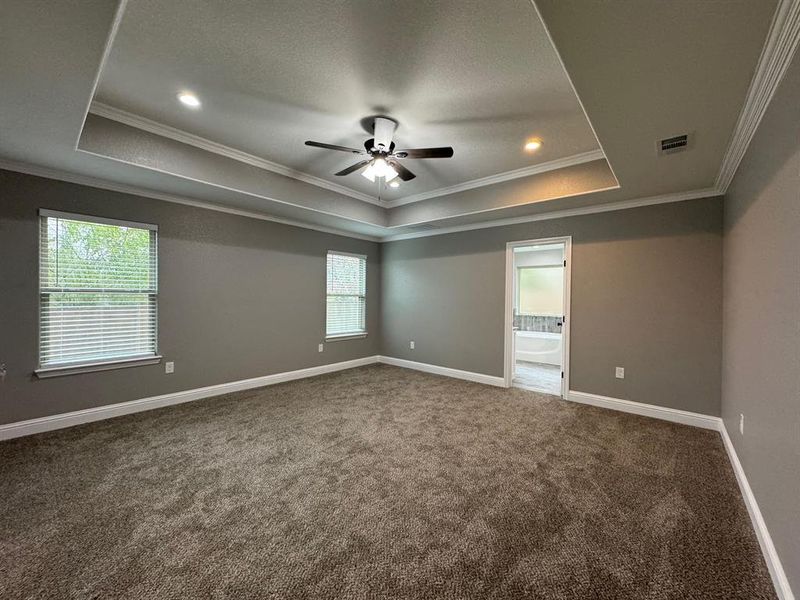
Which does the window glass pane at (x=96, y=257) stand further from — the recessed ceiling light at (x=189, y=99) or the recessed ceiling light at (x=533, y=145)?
the recessed ceiling light at (x=533, y=145)

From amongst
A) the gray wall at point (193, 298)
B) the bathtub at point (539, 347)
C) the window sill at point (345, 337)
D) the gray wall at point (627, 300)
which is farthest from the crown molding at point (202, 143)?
the bathtub at point (539, 347)

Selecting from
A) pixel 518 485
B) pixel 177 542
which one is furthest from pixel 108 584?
pixel 518 485

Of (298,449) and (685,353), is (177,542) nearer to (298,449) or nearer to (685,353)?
(298,449)

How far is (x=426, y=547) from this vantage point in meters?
1.61

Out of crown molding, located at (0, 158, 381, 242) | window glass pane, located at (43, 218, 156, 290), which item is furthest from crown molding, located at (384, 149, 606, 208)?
window glass pane, located at (43, 218, 156, 290)

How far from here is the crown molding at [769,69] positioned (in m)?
1.21

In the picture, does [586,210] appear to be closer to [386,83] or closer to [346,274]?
[386,83]

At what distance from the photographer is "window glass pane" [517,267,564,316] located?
7.11 m

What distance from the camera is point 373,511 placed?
1879mm

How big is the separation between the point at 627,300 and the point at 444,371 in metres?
2.68

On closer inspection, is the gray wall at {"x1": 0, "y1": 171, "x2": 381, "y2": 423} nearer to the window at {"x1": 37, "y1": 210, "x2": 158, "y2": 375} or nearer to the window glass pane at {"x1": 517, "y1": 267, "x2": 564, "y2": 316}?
the window at {"x1": 37, "y1": 210, "x2": 158, "y2": 375}

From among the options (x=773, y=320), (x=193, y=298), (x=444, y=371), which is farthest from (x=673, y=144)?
(x=193, y=298)

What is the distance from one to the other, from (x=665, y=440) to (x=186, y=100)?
4.90m

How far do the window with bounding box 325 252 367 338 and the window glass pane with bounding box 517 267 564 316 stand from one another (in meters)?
3.91
